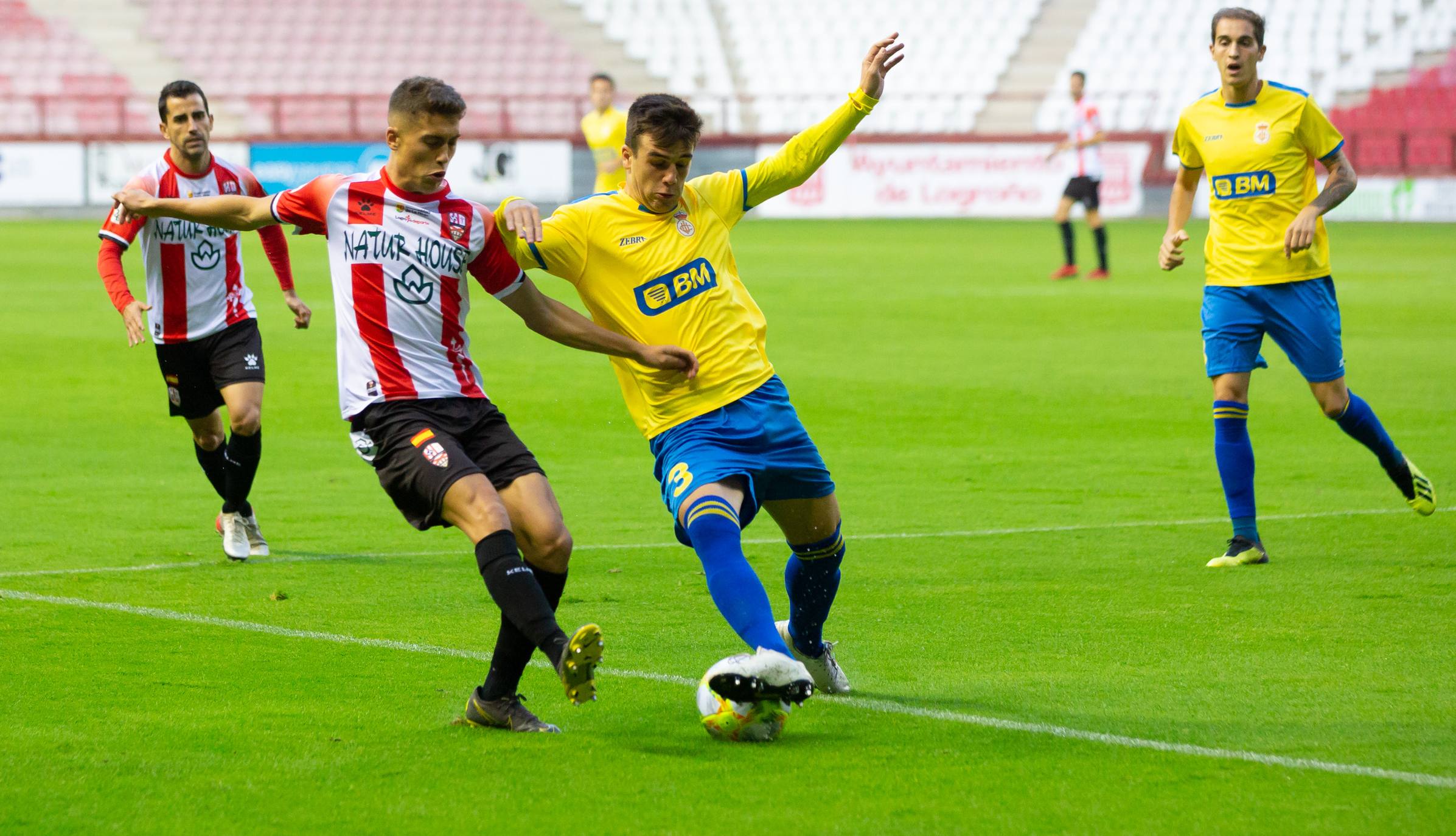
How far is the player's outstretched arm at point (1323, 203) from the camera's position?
7.35m

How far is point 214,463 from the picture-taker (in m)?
8.29

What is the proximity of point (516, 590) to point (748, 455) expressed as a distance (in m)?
0.81

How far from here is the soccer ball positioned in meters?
4.50

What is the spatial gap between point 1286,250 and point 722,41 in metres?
35.8

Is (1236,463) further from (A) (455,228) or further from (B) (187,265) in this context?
(B) (187,265)

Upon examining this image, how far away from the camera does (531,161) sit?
1350 inches

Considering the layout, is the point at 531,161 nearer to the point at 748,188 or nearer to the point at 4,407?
the point at 4,407

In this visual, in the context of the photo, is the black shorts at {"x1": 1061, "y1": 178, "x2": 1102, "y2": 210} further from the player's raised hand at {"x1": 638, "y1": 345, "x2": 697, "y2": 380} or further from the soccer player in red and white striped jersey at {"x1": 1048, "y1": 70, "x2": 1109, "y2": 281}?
the player's raised hand at {"x1": 638, "y1": 345, "x2": 697, "y2": 380}

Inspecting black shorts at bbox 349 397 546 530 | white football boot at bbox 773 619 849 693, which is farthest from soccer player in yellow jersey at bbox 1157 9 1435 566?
black shorts at bbox 349 397 546 530

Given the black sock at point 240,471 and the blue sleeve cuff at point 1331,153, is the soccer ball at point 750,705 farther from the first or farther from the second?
the blue sleeve cuff at point 1331,153

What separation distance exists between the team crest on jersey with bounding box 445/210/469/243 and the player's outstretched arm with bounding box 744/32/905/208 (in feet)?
3.07

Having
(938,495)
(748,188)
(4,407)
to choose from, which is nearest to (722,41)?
(4,407)

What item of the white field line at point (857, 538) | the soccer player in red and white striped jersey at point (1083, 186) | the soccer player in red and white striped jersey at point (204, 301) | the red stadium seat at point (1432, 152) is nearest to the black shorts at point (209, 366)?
the soccer player in red and white striped jersey at point (204, 301)

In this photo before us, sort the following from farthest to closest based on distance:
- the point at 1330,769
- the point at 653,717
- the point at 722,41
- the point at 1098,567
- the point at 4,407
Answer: the point at 722,41
the point at 4,407
the point at 1098,567
the point at 653,717
the point at 1330,769
